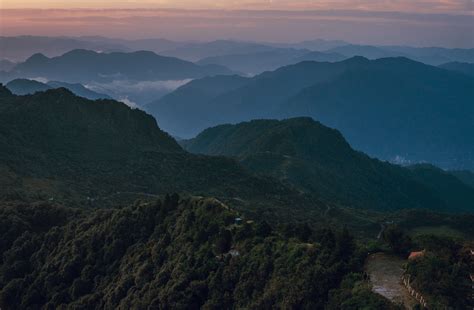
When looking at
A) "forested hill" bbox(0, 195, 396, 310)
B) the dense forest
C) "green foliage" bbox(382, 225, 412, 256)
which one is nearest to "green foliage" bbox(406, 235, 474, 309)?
the dense forest

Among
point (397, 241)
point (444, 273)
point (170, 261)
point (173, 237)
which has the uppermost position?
point (444, 273)

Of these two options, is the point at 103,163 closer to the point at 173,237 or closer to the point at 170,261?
the point at 173,237

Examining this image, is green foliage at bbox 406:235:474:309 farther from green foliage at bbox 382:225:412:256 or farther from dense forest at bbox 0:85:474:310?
green foliage at bbox 382:225:412:256

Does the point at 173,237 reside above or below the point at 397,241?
below

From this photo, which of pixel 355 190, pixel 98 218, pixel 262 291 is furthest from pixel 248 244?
pixel 355 190

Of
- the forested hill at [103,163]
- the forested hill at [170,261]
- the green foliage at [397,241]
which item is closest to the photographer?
the forested hill at [170,261]

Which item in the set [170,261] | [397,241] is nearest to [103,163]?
[170,261]

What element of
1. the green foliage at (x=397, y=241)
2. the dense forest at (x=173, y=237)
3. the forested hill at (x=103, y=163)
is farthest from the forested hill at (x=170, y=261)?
the forested hill at (x=103, y=163)

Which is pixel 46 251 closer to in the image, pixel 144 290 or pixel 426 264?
pixel 144 290

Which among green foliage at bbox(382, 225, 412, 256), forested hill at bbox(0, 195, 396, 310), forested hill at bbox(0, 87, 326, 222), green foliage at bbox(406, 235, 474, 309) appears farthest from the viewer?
forested hill at bbox(0, 87, 326, 222)

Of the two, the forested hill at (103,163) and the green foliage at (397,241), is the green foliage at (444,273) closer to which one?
the green foliage at (397,241)

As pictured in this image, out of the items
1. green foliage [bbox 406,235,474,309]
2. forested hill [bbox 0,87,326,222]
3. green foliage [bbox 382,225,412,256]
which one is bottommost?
forested hill [bbox 0,87,326,222]

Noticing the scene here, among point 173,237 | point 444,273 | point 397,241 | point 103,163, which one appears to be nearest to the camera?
point 444,273
